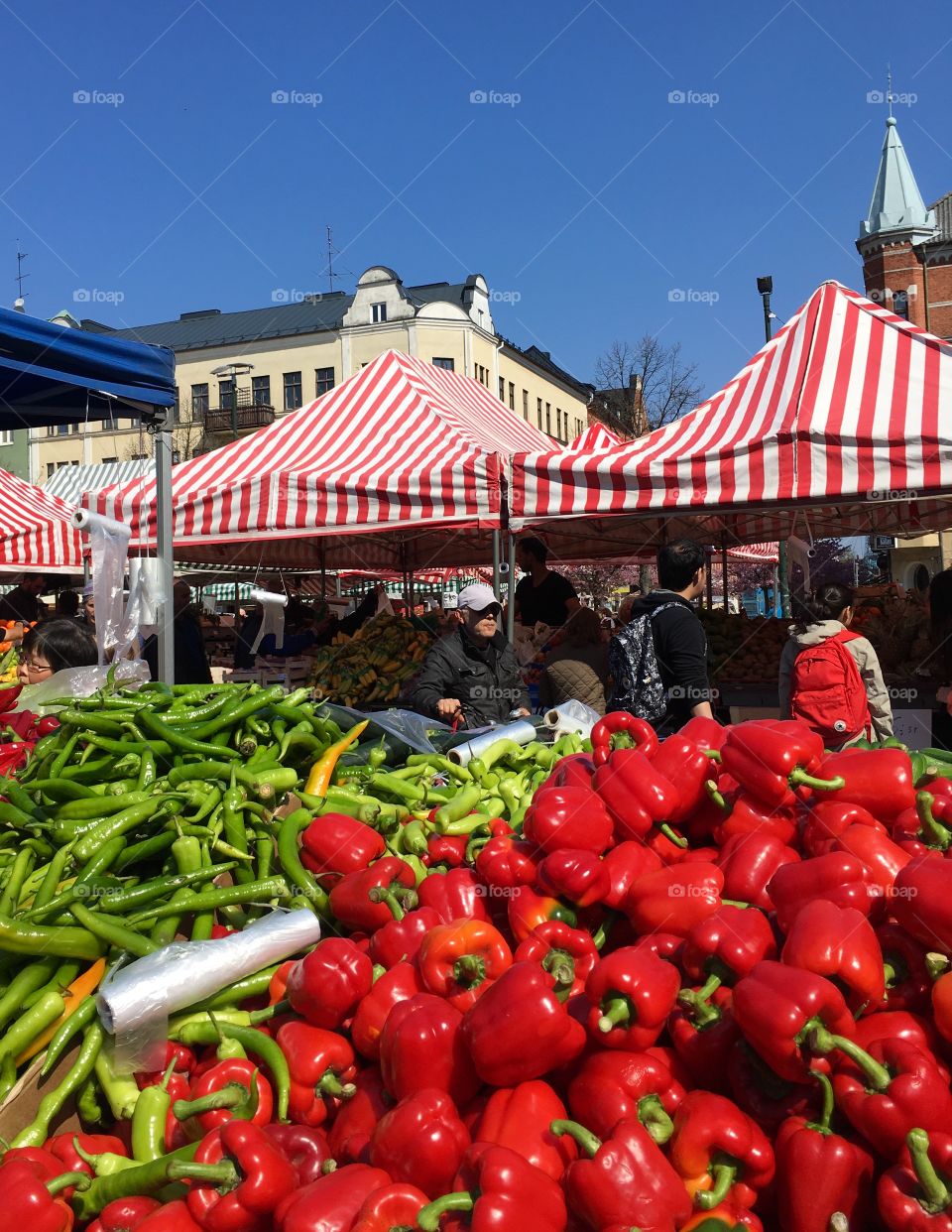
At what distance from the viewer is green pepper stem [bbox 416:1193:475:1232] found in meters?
1.52

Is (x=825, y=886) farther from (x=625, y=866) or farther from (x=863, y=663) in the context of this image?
(x=863, y=663)

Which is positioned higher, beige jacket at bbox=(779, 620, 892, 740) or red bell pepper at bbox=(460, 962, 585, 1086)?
beige jacket at bbox=(779, 620, 892, 740)

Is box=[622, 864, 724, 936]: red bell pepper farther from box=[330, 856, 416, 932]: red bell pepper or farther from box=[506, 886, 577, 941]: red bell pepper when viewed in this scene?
box=[330, 856, 416, 932]: red bell pepper

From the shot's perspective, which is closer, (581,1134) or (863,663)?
(581,1134)

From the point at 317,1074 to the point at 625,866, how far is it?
34.4 inches

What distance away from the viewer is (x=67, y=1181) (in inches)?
75.8

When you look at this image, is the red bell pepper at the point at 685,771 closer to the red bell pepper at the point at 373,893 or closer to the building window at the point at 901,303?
the red bell pepper at the point at 373,893

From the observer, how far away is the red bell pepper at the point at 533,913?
89.0 inches

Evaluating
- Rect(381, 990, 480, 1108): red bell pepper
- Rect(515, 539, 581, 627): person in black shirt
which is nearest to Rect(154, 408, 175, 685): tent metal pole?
Rect(515, 539, 581, 627): person in black shirt

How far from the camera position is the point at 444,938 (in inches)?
85.0

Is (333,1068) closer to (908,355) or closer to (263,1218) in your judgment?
(263,1218)

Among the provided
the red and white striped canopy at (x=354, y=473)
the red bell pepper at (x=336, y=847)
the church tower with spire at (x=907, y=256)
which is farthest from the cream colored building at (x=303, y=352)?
the red bell pepper at (x=336, y=847)

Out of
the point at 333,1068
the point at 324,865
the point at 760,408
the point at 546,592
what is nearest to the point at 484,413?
the point at 546,592

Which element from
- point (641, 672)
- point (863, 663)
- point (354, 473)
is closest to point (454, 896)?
point (641, 672)
